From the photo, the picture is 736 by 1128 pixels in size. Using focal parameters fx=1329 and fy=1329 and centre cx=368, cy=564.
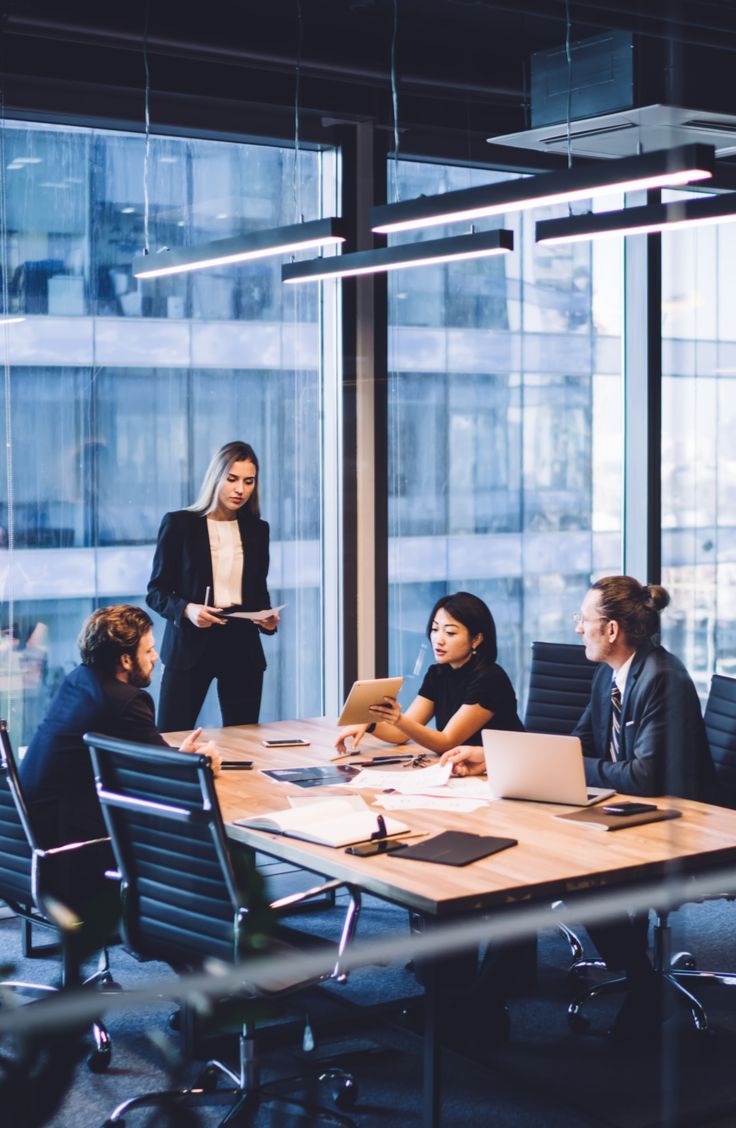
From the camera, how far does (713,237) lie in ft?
14.5

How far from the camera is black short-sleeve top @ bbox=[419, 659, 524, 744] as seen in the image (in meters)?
3.82

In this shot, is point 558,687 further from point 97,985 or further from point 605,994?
point 97,985

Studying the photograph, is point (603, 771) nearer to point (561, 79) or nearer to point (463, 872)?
point (463, 872)

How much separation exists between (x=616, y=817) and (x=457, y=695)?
103 cm

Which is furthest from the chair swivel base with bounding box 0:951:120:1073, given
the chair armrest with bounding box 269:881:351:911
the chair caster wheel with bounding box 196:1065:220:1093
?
the chair armrest with bounding box 269:881:351:911

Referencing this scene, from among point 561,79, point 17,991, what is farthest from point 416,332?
point 17,991

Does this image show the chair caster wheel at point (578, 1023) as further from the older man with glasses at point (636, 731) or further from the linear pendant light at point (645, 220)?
the linear pendant light at point (645, 220)

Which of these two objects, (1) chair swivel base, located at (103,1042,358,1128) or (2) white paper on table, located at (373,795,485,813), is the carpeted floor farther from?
(2) white paper on table, located at (373,795,485,813)

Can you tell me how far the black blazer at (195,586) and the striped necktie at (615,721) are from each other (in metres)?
1.72

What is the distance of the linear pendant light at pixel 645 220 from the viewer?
11.2 feet

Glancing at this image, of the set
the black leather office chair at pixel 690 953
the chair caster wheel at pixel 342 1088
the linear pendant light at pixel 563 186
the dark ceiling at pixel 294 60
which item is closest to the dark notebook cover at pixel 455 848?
the black leather office chair at pixel 690 953

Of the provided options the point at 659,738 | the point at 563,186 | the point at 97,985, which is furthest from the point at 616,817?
the point at 97,985

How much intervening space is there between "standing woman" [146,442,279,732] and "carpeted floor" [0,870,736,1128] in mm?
1739

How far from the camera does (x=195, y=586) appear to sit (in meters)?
4.81
